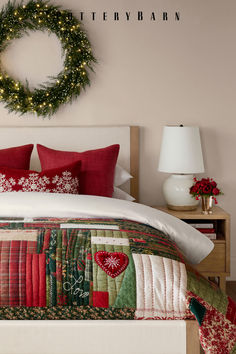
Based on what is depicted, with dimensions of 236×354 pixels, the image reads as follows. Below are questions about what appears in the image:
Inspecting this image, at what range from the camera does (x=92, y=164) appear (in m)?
3.42

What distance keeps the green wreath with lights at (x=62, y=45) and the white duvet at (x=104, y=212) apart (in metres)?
1.29

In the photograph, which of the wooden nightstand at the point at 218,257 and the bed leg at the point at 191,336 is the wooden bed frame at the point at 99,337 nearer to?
the bed leg at the point at 191,336

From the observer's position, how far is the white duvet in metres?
2.60

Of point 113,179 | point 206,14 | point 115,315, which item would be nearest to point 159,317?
point 115,315

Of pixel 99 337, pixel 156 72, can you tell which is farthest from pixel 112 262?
pixel 156 72

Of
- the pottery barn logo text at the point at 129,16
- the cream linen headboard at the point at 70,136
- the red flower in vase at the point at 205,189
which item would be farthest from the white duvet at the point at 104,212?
the pottery barn logo text at the point at 129,16

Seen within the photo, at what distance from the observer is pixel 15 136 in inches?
150

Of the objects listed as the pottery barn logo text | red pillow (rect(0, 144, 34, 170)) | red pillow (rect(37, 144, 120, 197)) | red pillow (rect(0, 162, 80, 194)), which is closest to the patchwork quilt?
red pillow (rect(0, 162, 80, 194))

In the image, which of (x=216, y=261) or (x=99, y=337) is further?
(x=216, y=261)

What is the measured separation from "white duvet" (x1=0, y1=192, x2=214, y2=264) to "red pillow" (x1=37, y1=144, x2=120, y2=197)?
2.16 feet

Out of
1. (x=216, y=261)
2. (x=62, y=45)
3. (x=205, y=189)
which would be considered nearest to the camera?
(x=216, y=261)

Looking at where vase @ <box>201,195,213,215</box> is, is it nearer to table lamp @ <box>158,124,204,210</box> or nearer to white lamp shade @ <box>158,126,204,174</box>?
table lamp @ <box>158,124,204,210</box>

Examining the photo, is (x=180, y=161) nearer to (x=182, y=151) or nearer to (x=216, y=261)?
(x=182, y=151)

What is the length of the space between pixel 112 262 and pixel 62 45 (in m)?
2.31
